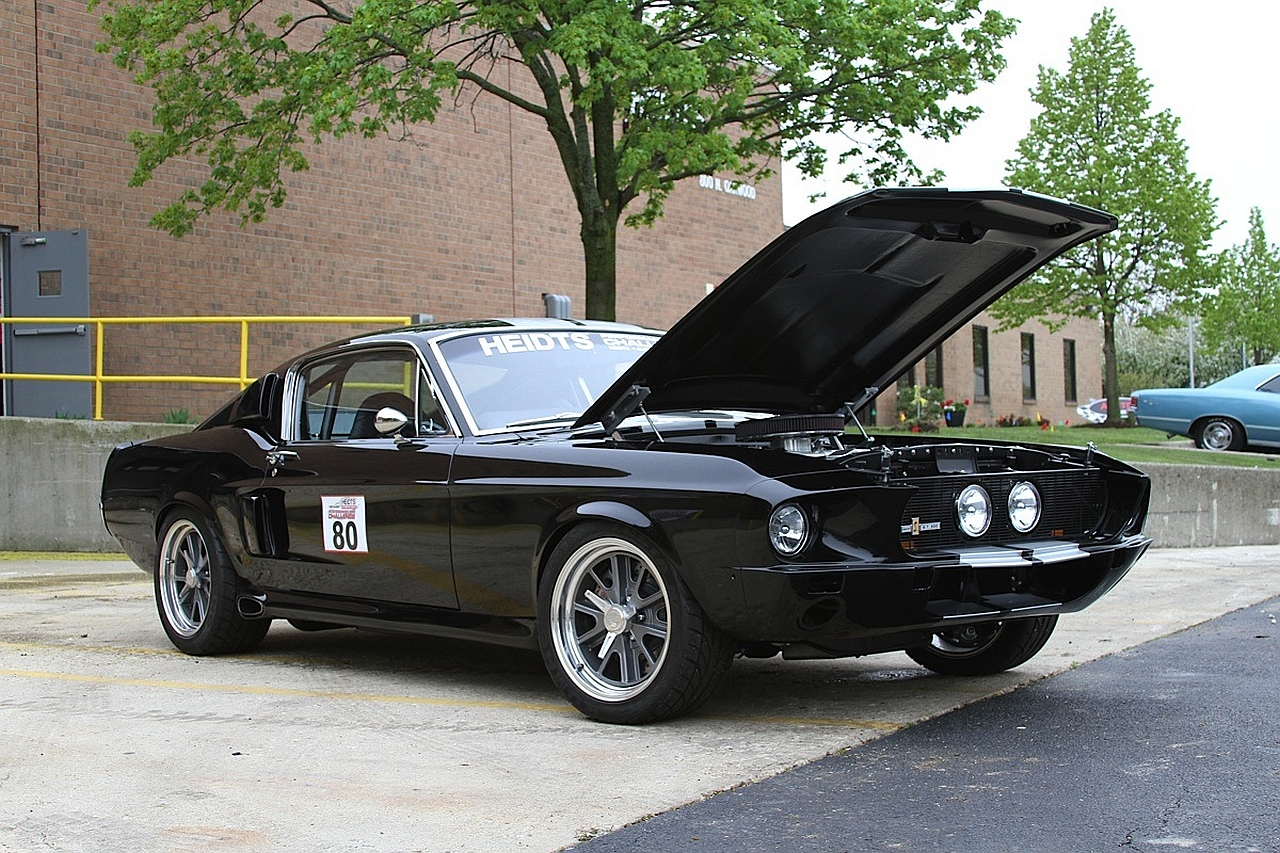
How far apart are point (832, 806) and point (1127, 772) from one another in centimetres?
97

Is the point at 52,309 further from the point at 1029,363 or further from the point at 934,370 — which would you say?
the point at 1029,363

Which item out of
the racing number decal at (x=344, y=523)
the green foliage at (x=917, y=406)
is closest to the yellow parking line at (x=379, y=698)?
the racing number decal at (x=344, y=523)

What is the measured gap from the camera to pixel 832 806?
13.2ft

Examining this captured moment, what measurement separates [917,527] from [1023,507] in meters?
0.56

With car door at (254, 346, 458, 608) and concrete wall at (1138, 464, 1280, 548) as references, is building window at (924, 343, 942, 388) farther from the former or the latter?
car door at (254, 346, 458, 608)

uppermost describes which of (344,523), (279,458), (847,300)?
(847,300)

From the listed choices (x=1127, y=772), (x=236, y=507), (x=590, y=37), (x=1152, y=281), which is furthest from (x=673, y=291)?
(x=1127, y=772)

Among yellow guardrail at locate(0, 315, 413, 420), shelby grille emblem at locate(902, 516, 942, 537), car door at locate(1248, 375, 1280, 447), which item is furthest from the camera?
car door at locate(1248, 375, 1280, 447)

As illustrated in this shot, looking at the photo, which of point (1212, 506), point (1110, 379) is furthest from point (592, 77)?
point (1110, 379)

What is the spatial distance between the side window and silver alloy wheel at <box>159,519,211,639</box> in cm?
86

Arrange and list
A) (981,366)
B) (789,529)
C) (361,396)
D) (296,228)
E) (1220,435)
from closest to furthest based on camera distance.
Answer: (789,529), (361,396), (296,228), (1220,435), (981,366)

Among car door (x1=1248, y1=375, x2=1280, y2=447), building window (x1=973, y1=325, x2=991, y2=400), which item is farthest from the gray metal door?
building window (x1=973, y1=325, x2=991, y2=400)

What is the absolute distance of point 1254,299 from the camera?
5325 centimetres

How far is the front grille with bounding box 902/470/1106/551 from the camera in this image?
5.01 m
